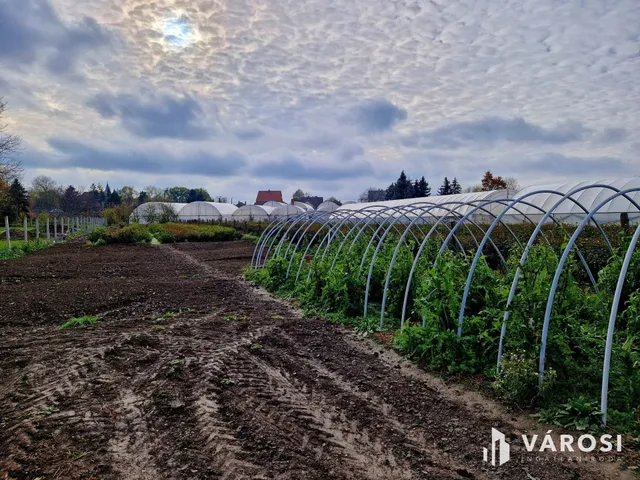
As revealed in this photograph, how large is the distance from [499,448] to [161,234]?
92.9ft

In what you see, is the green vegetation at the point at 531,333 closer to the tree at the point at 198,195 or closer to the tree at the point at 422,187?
the tree at the point at 422,187

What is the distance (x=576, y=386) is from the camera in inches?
163

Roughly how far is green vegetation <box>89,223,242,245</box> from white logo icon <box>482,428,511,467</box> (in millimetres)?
25594

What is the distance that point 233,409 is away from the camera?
13.0 ft

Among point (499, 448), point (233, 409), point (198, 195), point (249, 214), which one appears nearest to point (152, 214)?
point (249, 214)

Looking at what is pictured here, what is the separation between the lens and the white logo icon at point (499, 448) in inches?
125

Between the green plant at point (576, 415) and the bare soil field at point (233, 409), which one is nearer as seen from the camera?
the bare soil field at point (233, 409)

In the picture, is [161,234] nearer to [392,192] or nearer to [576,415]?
[576,415]

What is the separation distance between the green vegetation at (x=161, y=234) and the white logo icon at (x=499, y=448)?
25.6 metres

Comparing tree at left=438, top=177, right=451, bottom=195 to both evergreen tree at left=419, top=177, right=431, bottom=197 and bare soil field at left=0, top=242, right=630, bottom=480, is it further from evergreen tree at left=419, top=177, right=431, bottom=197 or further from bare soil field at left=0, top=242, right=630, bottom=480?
bare soil field at left=0, top=242, right=630, bottom=480

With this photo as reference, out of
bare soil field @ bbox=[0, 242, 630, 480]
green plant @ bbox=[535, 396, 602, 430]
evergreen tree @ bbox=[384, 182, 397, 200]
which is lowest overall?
bare soil field @ bbox=[0, 242, 630, 480]

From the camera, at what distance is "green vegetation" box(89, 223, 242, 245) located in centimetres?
2567

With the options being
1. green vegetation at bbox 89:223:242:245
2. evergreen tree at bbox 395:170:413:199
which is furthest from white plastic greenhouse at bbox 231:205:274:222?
evergreen tree at bbox 395:170:413:199

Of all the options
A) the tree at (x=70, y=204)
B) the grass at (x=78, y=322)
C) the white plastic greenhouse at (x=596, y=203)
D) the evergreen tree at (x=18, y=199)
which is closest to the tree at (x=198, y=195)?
the tree at (x=70, y=204)
